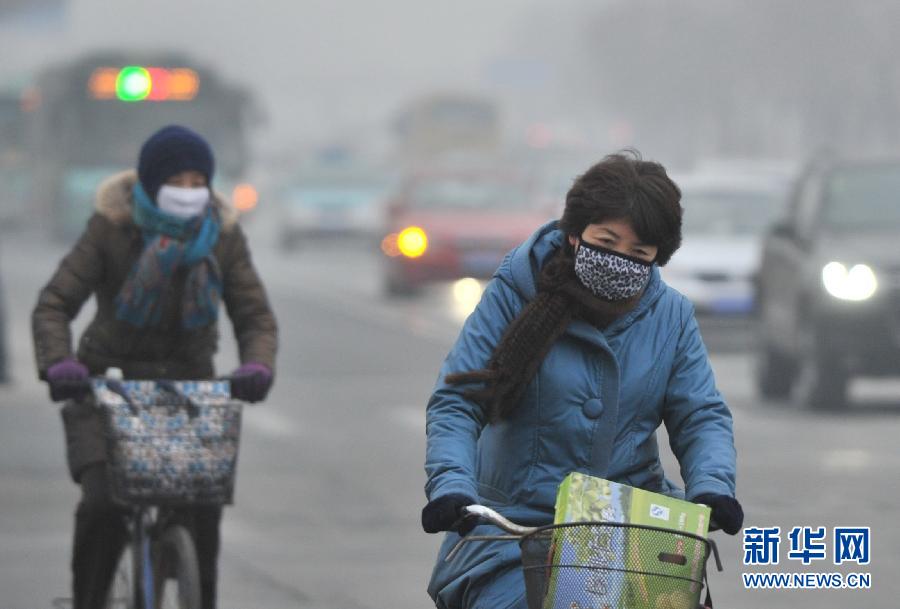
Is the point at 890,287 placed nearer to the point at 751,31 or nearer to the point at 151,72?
the point at 151,72

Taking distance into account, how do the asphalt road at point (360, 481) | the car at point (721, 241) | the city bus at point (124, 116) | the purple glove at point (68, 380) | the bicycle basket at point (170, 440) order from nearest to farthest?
the bicycle basket at point (170, 440) → the purple glove at point (68, 380) → the asphalt road at point (360, 481) → the car at point (721, 241) → the city bus at point (124, 116)

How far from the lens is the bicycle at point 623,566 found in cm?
380

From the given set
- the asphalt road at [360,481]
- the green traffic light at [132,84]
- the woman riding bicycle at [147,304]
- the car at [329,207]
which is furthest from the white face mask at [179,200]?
the car at [329,207]

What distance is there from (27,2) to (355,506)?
42956mm

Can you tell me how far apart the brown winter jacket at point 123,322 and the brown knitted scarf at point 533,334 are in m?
2.18

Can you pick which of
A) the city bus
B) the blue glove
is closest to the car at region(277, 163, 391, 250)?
the city bus

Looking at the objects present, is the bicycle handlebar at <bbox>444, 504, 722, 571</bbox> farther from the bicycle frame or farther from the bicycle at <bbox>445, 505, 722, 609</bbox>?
the bicycle frame

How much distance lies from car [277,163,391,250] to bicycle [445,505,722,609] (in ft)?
124

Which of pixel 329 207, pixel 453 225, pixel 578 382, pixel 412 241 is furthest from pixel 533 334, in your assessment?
pixel 329 207

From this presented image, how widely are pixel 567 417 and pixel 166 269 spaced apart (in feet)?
7.57

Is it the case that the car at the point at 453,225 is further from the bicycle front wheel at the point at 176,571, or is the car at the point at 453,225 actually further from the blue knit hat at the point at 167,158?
the bicycle front wheel at the point at 176,571

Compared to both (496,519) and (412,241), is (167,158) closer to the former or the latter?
(496,519)

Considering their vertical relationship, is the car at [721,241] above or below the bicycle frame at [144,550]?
above

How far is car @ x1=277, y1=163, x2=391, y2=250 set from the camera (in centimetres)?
4206
